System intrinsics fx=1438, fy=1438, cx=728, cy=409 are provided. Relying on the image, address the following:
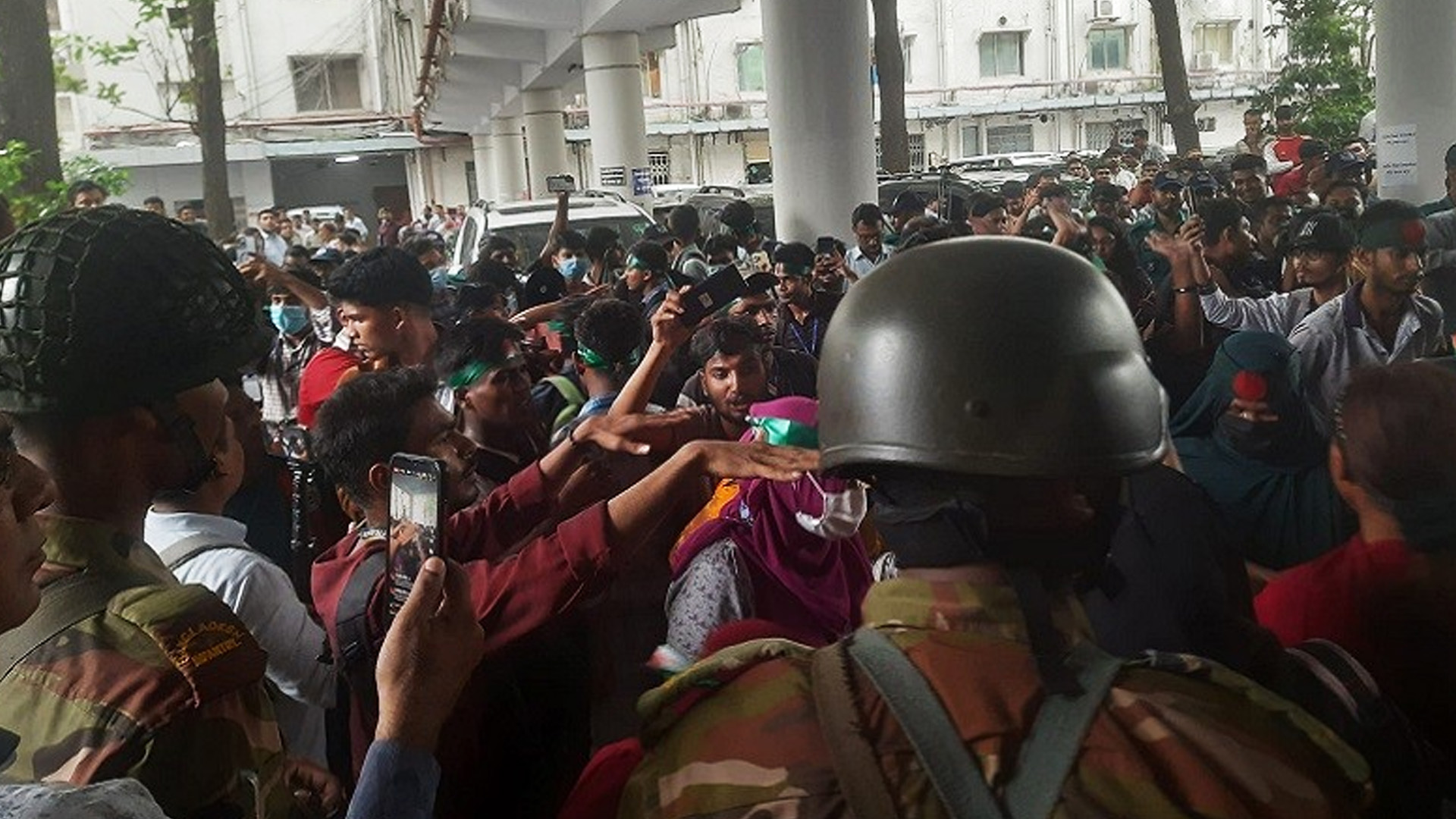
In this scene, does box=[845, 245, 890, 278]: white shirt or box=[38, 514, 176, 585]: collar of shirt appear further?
box=[845, 245, 890, 278]: white shirt

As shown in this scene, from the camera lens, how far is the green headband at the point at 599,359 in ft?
16.5

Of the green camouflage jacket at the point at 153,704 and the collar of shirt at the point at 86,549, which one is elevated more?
the collar of shirt at the point at 86,549

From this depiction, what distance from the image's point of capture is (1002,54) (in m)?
44.6

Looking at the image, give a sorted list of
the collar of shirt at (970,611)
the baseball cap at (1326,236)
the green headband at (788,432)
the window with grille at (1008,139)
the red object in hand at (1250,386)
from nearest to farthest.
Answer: the collar of shirt at (970,611) → the green headband at (788,432) → the red object in hand at (1250,386) → the baseball cap at (1326,236) → the window with grille at (1008,139)

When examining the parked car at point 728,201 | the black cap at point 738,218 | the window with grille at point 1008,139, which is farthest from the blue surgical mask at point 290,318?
the window with grille at point 1008,139

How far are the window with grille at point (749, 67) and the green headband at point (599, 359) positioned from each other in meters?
39.2

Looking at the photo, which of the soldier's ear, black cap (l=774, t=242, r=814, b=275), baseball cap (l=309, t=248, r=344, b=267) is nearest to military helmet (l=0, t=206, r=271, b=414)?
the soldier's ear

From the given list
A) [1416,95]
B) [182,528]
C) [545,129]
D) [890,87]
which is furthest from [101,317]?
[545,129]

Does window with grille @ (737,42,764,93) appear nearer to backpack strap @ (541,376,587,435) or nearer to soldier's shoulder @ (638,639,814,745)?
backpack strap @ (541,376,587,435)

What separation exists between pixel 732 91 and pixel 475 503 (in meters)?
40.9

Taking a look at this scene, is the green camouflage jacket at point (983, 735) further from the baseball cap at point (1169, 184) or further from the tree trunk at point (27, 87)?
the baseball cap at point (1169, 184)

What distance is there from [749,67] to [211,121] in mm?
25481

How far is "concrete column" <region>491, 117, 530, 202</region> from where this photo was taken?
108 feet

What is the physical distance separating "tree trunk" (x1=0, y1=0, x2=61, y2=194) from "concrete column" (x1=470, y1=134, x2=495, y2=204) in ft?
90.2
